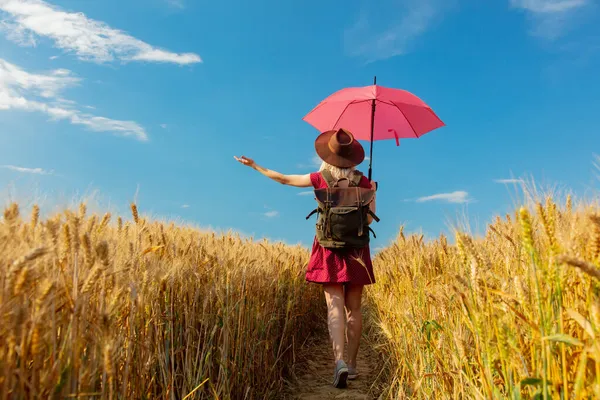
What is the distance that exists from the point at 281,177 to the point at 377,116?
8.67ft

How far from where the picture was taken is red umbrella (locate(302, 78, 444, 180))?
6.05 meters

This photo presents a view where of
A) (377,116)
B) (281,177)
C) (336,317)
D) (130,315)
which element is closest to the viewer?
(130,315)

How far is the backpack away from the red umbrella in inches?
62.9

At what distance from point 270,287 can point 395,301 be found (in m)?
1.56

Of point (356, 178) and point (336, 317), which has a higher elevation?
point (356, 178)

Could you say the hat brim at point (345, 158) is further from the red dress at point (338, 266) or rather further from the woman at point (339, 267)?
the red dress at point (338, 266)

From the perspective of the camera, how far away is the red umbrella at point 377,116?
19.9 ft

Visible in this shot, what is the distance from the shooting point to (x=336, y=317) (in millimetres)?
4387

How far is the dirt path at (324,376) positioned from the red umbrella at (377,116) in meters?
2.55

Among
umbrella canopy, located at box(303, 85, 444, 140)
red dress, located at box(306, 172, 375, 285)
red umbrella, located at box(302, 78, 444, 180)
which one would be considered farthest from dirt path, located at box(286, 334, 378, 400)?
umbrella canopy, located at box(303, 85, 444, 140)

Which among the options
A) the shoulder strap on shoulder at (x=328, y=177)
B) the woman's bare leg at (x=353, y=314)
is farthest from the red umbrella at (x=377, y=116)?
the woman's bare leg at (x=353, y=314)

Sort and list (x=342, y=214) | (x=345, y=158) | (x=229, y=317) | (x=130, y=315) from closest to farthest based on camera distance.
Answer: (x=130, y=315), (x=229, y=317), (x=342, y=214), (x=345, y=158)

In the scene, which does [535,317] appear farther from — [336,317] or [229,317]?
[336,317]

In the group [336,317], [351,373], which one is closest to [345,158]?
[336,317]
